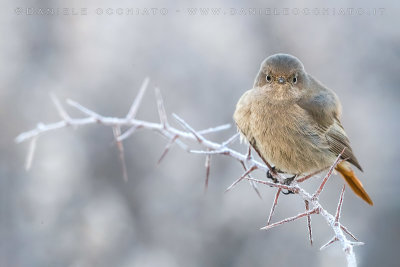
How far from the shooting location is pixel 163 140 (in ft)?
26.3

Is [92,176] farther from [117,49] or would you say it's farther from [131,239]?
[117,49]

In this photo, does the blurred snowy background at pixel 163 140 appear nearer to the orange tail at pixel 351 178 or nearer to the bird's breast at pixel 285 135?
the orange tail at pixel 351 178

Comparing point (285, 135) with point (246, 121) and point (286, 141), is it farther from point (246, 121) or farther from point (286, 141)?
point (246, 121)

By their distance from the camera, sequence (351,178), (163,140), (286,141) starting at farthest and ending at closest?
(163,140), (351,178), (286,141)

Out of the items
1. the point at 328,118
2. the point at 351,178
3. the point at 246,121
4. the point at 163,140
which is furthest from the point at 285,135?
the point at 163,140

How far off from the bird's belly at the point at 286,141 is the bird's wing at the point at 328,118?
133 mm

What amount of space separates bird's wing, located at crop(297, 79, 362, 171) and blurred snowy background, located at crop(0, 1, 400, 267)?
8.14 ft

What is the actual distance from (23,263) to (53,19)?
156 inches

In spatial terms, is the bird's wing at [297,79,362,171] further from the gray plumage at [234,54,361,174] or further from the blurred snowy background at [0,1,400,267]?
the blurred snowy background at [0,1,400,267]

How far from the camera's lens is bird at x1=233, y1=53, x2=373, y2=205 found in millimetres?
4258

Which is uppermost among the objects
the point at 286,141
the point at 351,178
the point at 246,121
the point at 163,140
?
the point at 246,121

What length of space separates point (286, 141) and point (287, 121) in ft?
0.46

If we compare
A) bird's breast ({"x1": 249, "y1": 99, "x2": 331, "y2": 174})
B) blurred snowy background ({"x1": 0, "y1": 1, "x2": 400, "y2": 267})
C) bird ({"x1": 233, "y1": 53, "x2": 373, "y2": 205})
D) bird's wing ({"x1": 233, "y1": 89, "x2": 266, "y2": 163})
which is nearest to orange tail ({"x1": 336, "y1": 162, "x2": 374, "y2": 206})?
bird ({"x1": 233, "y1": 53, "x2": 373, "y2": 205})

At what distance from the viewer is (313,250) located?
24.3ft
